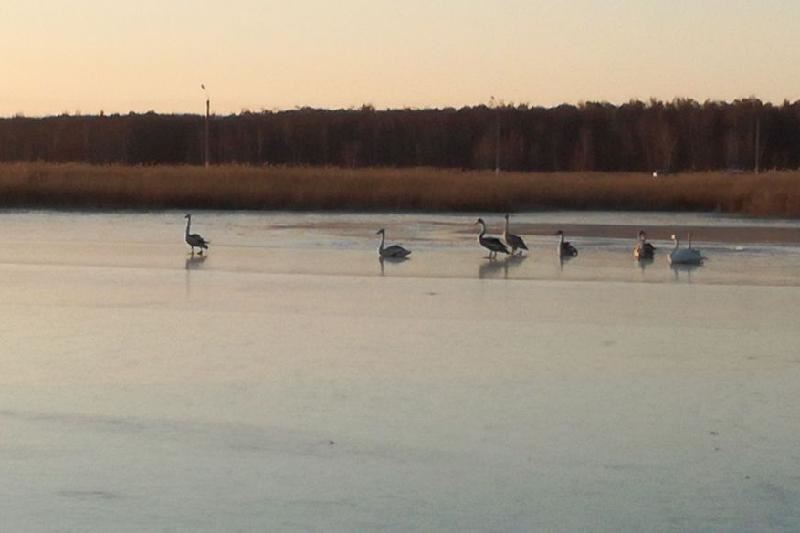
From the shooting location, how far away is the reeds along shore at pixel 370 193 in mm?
27156

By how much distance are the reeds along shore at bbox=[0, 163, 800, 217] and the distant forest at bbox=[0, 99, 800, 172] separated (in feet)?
96.8

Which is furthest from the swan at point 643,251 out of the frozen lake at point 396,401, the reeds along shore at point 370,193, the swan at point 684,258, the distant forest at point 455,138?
the distant forest at point 455,138

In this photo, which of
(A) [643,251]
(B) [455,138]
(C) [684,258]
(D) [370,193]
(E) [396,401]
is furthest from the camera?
(B) [455,138]

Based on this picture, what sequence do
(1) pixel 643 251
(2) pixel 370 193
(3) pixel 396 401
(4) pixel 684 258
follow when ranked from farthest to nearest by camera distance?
(2) pixel 370 193
(1) pixel 643 251
(4) pixel 684 258
(3) pixel 396 401

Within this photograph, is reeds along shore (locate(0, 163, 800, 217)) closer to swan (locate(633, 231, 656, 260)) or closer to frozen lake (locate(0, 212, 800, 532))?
swan (locate(633, 231, 656, 260))

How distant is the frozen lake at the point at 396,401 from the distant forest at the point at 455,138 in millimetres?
48017

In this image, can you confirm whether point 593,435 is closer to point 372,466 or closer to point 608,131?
point 372,466

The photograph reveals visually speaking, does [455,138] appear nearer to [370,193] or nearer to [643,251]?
[370,193]

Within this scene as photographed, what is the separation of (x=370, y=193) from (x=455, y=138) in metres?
40.7

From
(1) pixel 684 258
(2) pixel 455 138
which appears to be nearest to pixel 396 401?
(1) pixel 684 258

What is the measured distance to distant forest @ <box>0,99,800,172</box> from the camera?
62344 mm

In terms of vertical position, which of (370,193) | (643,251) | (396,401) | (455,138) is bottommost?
(396,401)

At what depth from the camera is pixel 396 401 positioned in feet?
23.7

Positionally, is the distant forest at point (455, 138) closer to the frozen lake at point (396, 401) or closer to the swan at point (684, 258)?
the swan at point (684, 258)
